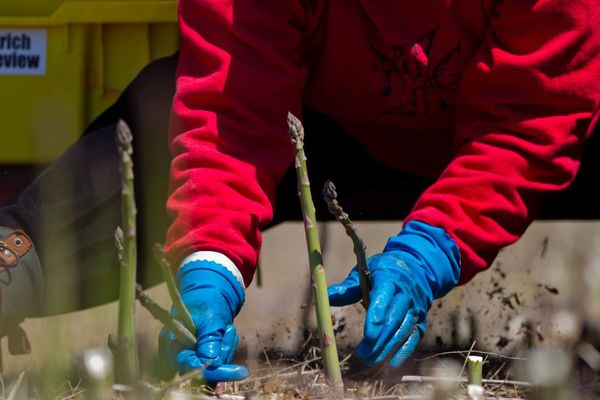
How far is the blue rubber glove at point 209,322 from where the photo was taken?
3.29 ft

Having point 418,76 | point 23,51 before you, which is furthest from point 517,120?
point 23,51

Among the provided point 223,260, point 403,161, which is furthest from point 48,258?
point 403,161

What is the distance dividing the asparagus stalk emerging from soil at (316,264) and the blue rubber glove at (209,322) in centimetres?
16

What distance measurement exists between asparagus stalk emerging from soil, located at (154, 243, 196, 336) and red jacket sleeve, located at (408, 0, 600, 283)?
346mm

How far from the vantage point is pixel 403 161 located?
1.58 metres

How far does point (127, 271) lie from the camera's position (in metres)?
0.59

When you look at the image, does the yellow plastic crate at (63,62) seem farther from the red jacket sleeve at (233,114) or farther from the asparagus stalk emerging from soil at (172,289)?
the asparagus stalk emerging from soil at (172,289)

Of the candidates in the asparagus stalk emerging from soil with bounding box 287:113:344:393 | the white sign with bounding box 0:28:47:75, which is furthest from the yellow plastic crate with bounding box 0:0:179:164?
the asparagus stalk emerging from soil with bounding box 287:113:344:393

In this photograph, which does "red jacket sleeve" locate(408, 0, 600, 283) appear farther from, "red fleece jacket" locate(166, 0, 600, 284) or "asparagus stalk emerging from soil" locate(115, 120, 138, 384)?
"asparagus stalk emerging from soil" locate(115, 120, 138, 384)

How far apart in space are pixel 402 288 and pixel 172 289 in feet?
Answer: 1.39

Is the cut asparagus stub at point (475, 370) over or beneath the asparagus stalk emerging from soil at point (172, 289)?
beneath


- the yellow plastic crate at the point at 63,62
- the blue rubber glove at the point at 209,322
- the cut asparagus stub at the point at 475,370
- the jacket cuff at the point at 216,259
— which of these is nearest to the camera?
the cut asparagus stub at the point at 475,370

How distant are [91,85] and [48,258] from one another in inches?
17.3

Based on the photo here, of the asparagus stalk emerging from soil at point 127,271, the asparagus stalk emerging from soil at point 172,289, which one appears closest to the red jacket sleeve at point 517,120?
Result: the asparagus stalk emerging from soil at point 172,289
